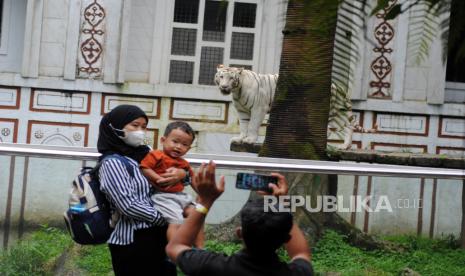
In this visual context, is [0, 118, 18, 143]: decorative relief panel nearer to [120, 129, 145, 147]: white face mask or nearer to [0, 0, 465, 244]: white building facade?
[0, 0, 465, 244]: white building facade

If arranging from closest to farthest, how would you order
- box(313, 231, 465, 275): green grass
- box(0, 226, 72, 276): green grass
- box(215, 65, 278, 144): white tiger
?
box(0, 226, 72, 276): green grass → box(313, 231, 465, 275): green grass → box(215, 65, 278, 144): white tiger

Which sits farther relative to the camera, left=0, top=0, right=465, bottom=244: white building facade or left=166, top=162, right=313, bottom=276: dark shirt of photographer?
left=0, top=0, right=465, bottom=244: white building facade

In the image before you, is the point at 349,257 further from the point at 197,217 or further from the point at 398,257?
the point at 197,217

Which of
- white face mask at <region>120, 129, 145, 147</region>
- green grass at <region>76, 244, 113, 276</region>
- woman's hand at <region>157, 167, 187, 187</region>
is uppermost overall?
white face mask at <region>120, 129, 145, 147</region>

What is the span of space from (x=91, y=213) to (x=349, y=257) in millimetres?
1801

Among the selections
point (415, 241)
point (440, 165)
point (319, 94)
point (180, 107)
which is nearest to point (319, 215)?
point (415, 241)

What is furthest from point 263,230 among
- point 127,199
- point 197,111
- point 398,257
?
point 197,111

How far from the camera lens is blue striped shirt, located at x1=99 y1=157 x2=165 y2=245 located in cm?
384

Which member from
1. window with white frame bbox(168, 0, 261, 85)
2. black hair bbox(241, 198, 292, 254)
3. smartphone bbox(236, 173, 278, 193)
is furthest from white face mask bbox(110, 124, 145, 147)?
window with white frame bbox(168, 0, 261, 85)

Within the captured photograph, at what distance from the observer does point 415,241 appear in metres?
5.25

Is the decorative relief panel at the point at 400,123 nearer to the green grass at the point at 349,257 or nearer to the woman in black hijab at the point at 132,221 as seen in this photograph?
the green grass at the point at 349,257

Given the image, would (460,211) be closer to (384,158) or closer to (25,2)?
(384,158)

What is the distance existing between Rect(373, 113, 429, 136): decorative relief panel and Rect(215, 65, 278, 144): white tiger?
8.04 ft

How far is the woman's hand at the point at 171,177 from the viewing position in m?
3.91
